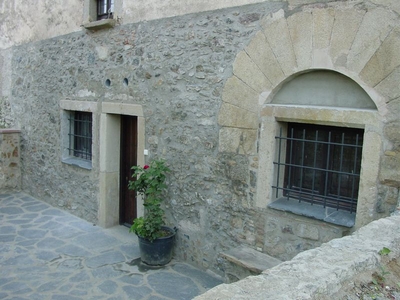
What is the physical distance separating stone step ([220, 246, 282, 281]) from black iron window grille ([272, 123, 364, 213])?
0.63 metres

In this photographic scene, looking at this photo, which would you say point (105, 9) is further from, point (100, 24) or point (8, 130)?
point (8, 130)

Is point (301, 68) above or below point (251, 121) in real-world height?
above

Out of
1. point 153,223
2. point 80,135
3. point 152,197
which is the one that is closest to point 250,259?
point 153,223

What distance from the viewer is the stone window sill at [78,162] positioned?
20.6ft

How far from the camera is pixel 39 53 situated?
7266mm

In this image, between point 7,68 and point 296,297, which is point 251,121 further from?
point 7,68

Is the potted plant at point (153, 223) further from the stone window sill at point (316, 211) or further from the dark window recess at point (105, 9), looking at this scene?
the dark window recess at point (105, 9)

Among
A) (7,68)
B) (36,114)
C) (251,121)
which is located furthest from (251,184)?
(7,68)

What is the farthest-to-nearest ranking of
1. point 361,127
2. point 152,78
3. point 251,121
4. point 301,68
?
1. point 152,78
2. point 251,121
3. point 301,68
4. point 361,127

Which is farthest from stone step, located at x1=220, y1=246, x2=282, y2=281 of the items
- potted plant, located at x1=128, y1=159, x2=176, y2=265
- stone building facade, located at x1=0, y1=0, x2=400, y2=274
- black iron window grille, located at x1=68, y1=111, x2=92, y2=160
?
black iron window grille, located at x1=68, y1=111, x2=92, y2=160

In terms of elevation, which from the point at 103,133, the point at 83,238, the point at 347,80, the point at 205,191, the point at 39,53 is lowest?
the point at 83,238

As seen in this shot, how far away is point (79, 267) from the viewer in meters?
4.68

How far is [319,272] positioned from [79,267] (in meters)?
3.63

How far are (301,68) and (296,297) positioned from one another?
2473 mm
